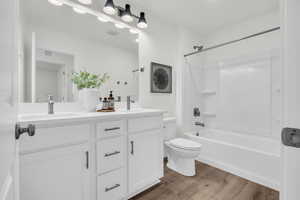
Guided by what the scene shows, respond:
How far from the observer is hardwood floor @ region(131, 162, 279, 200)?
1.59 m

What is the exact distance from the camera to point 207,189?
1.73 m

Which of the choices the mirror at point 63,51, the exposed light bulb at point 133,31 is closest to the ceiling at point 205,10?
the exposed light bulb at point 133,31

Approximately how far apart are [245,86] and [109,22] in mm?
2518

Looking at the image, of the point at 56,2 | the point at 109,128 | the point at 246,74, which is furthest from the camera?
the point at 246,74

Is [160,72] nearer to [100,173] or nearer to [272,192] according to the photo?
[100,173]

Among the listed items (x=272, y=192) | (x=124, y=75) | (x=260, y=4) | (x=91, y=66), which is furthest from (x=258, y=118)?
(x=91, y=66)

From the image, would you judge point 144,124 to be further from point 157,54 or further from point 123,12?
point 123,12

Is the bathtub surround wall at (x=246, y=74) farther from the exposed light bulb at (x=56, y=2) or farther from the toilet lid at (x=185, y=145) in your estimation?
the exposed light bulb at (x=56, y=2)

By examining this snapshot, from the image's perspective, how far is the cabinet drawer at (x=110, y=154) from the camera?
1.27 meters

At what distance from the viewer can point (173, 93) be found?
276cm

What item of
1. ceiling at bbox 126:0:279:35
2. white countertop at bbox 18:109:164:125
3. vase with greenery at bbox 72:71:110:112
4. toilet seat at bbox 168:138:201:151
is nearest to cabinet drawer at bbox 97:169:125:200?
white countertop at bbox 18:109:164:125

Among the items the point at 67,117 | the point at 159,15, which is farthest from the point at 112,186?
the point at 159,15

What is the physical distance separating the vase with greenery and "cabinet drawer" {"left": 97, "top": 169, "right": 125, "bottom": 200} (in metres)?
0.73

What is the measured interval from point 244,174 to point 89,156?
201cm
